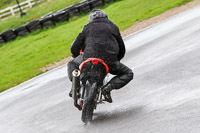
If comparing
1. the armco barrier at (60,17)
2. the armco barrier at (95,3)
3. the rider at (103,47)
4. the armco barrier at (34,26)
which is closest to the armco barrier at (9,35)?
the armco barrier at (34,26)

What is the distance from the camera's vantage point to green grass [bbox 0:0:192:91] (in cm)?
1554

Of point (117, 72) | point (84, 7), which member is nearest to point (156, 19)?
point (84, 7)

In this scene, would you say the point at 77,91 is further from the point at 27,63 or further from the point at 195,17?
the point at 27,63

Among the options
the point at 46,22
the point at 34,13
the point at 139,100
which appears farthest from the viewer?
the point at 34,13

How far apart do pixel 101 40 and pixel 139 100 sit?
142 cm

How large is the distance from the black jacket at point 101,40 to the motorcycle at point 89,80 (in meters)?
0.13

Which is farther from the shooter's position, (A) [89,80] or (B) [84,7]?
(B) [84,7]

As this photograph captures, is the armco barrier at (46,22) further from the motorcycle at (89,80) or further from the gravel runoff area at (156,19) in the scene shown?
the motorcycle at (89,80)

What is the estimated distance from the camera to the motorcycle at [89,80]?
561 centimetres

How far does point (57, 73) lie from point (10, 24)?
23.3 m

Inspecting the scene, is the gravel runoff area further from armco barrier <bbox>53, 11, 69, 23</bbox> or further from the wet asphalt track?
armco barrier <bbox>53, 11, 69, 23</bbox>

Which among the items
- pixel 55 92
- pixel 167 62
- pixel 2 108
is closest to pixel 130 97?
pixel 167 62

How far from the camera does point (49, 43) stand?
20906mm

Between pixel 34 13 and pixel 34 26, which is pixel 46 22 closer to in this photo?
pixel 34 26
